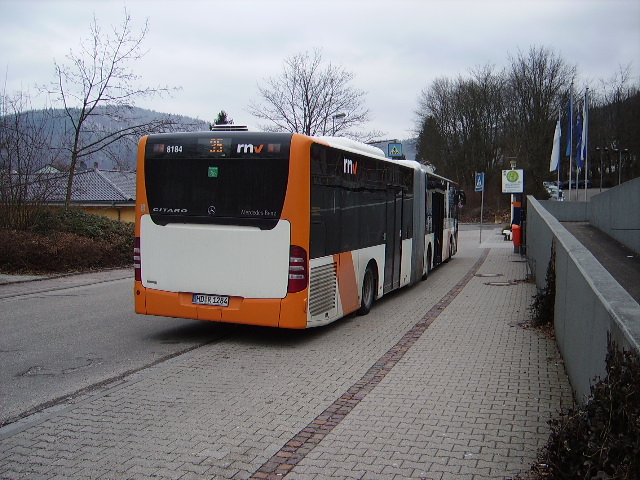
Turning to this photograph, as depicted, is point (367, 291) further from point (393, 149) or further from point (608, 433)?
point (393, 149)

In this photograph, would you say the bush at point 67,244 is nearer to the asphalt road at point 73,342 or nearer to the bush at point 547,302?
the asphalt road at point 73,342

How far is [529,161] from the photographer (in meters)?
→ 60.6

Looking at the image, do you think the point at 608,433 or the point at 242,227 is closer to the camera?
the point at 608,433

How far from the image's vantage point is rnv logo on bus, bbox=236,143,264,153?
881 centimetres

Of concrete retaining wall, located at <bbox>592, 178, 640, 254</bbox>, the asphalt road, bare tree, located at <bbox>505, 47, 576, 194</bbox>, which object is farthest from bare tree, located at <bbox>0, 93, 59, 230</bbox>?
bare tree, located at <bbox>505, 47, 576, 194</bbox>

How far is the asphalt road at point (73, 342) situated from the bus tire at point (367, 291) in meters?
2.53

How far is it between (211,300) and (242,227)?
3.48ft

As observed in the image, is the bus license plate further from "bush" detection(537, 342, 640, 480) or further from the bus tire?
"bush" detection(537, 342, 640, 480)

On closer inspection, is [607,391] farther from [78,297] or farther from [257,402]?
[78,297]

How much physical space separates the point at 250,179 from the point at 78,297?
6.75 metres

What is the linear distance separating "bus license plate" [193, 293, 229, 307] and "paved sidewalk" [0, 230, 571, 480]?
0.58m

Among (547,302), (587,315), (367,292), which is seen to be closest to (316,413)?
(587,315)

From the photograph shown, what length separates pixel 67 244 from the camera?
19172 millimetres

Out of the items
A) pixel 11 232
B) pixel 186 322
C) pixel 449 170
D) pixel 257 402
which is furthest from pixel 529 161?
pixel 257 402
